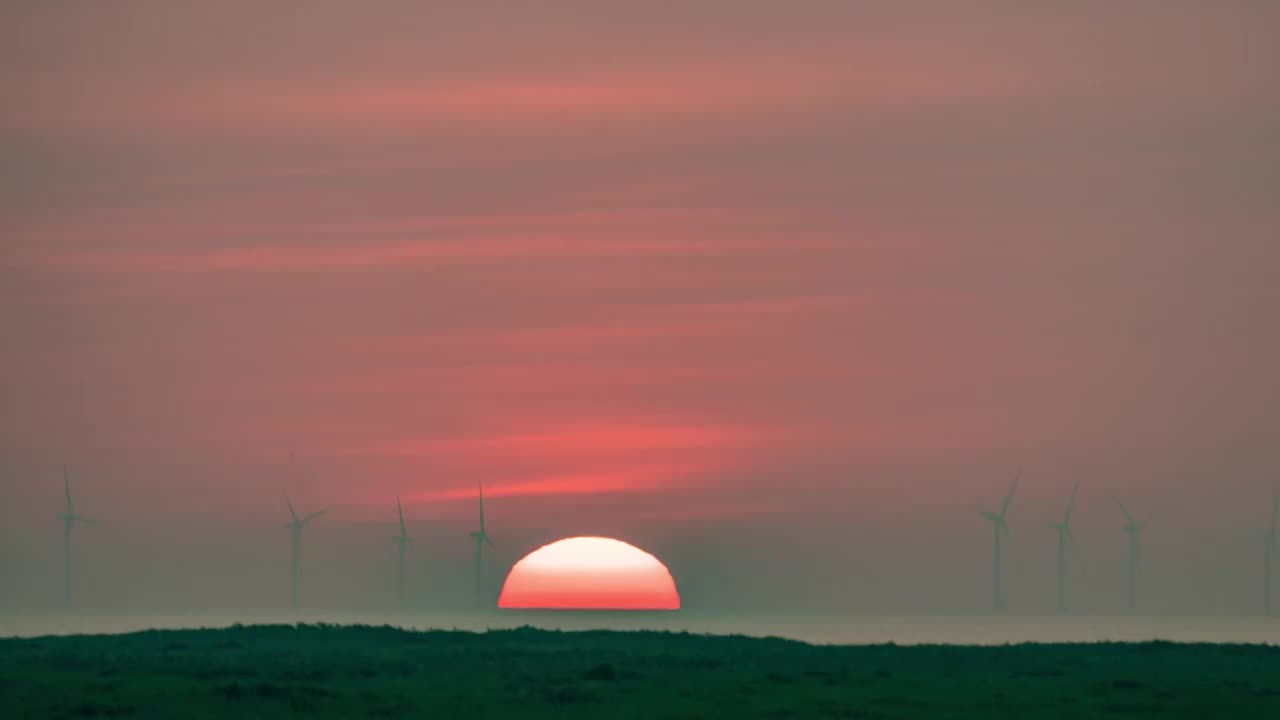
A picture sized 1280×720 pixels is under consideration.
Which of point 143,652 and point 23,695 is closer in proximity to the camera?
point 23,695

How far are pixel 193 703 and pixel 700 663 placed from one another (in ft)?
111

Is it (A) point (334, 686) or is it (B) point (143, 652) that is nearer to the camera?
(A) point (334, 686)

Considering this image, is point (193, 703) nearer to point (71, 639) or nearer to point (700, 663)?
point (700, 663)

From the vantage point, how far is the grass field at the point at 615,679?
7344 cm

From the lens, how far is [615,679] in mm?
88438

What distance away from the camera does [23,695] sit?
2901 inches

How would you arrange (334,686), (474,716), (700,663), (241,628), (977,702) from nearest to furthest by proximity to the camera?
(474,716)
(977,702)
(334,686)
(700,663)
(241,628)

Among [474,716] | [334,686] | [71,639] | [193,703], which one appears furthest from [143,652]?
[474,716]

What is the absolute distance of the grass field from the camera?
73.4 metres

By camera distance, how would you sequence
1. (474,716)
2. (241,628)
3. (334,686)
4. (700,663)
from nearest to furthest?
(474,716) < (334,686) < (700,663) < (241,628)

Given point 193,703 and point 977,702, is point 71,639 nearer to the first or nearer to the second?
point 193,703

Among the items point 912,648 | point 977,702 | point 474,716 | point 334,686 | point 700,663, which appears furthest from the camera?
point 912,648

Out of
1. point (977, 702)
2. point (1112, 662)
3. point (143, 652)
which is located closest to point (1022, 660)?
point (1112, 662)

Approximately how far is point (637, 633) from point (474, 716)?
69.5m
